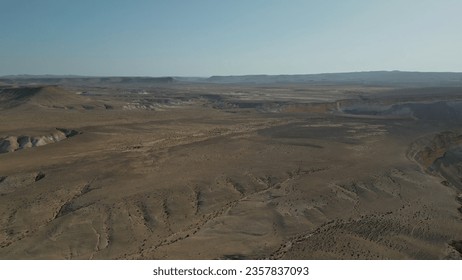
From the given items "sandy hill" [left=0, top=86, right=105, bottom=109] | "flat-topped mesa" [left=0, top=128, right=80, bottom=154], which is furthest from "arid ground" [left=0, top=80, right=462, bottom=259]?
"sandy hill" [left=0, top=86, right=105, bottom=109]

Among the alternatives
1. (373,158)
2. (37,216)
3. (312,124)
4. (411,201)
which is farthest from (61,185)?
(312,124)

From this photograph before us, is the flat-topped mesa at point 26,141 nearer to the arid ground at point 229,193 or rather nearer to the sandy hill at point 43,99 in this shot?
the arid ground at point 229,193

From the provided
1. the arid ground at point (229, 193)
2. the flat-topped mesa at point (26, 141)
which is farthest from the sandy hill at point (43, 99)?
the flat-topped mesa at point (26, 141)

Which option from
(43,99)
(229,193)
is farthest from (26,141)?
(43,99)

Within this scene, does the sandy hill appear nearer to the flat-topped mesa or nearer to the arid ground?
the arid ground
